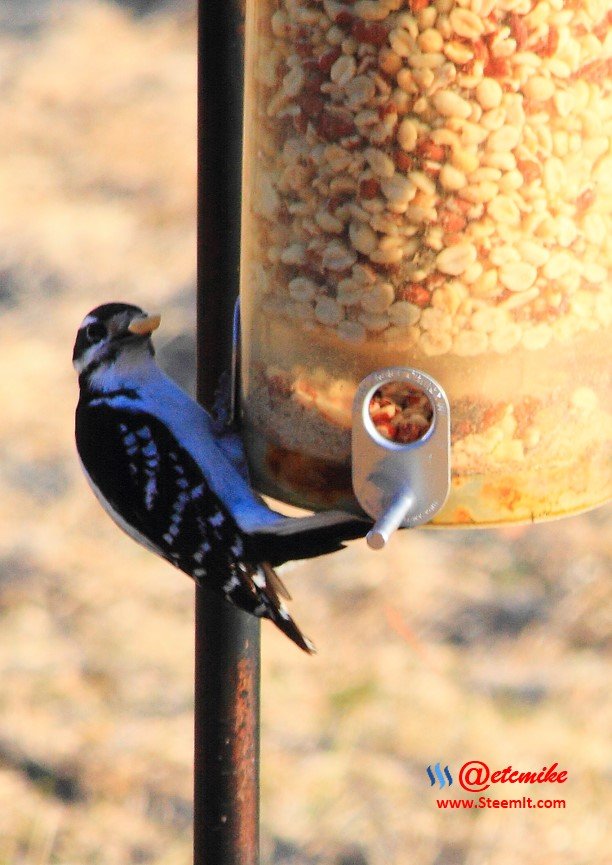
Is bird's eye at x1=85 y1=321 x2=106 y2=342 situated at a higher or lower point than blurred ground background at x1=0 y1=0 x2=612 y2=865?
higher

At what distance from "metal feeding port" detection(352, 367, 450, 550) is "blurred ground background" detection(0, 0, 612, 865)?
7.55 ft

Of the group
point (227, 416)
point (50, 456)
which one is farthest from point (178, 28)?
point (227, 416)

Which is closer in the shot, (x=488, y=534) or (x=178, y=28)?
(x=488, y=534)

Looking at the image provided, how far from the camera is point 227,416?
9.95ft

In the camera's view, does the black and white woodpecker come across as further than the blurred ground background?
No

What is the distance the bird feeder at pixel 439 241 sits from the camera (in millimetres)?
2432

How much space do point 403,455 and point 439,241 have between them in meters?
0.38

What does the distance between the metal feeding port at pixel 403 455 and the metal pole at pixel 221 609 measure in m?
0.35

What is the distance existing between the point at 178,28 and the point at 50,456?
4.42 m

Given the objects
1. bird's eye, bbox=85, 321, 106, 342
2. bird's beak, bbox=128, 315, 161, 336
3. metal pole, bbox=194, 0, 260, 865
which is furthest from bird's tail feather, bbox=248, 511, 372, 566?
bird's eye, bbox=85, 321, 106, 342

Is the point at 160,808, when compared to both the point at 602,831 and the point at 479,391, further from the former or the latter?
the point at 479,391

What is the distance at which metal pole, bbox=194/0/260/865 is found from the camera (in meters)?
2.58

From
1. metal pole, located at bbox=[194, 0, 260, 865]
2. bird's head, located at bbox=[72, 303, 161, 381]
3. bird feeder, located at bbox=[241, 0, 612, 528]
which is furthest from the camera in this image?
bird's head, located at bbox=[72, 303, 161, 381]

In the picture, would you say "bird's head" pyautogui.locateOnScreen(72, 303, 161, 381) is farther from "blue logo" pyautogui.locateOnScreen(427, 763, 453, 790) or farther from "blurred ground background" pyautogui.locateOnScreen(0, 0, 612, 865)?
"blue logo" pyautogui.locateOnScreen(427, 763, 453, 790)
